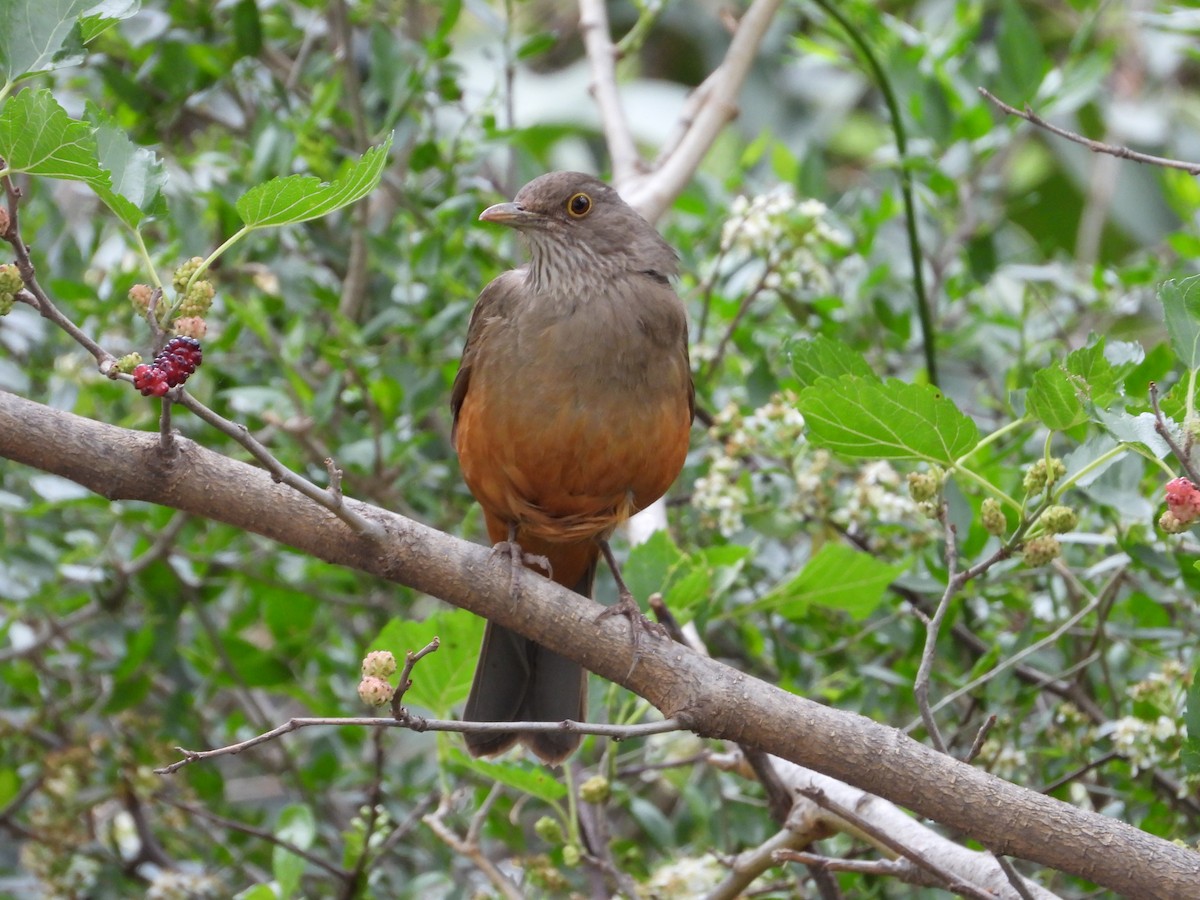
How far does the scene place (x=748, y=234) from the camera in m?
4.31

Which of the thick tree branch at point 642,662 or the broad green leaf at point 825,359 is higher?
the broad green leaf at point 825,359

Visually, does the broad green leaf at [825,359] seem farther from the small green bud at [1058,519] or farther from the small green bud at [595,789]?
the small green bud at [595,789]

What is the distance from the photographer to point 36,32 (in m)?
2.46

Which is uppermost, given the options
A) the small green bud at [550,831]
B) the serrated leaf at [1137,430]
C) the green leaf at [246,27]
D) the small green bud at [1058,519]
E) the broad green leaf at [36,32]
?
the green leaf at [246,27]

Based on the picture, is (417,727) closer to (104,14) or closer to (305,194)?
(305,194)

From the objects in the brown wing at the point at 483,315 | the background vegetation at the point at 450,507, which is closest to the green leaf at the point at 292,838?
the background vegetation at the point at 450,507

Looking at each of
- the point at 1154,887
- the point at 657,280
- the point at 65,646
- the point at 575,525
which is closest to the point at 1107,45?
the point at 657,280

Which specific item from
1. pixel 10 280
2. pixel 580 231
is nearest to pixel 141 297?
pixel 10 280

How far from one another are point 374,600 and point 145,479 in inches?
91.9

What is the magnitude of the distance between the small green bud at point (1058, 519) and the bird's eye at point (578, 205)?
201 centimetres

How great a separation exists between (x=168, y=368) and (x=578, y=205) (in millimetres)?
2237

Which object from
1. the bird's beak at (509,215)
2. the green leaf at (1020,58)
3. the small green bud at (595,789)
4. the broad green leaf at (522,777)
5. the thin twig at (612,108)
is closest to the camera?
the broad green leaf at (522,777)

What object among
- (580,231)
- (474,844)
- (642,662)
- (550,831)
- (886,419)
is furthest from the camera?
(580,231)

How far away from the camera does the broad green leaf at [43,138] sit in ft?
7.56
